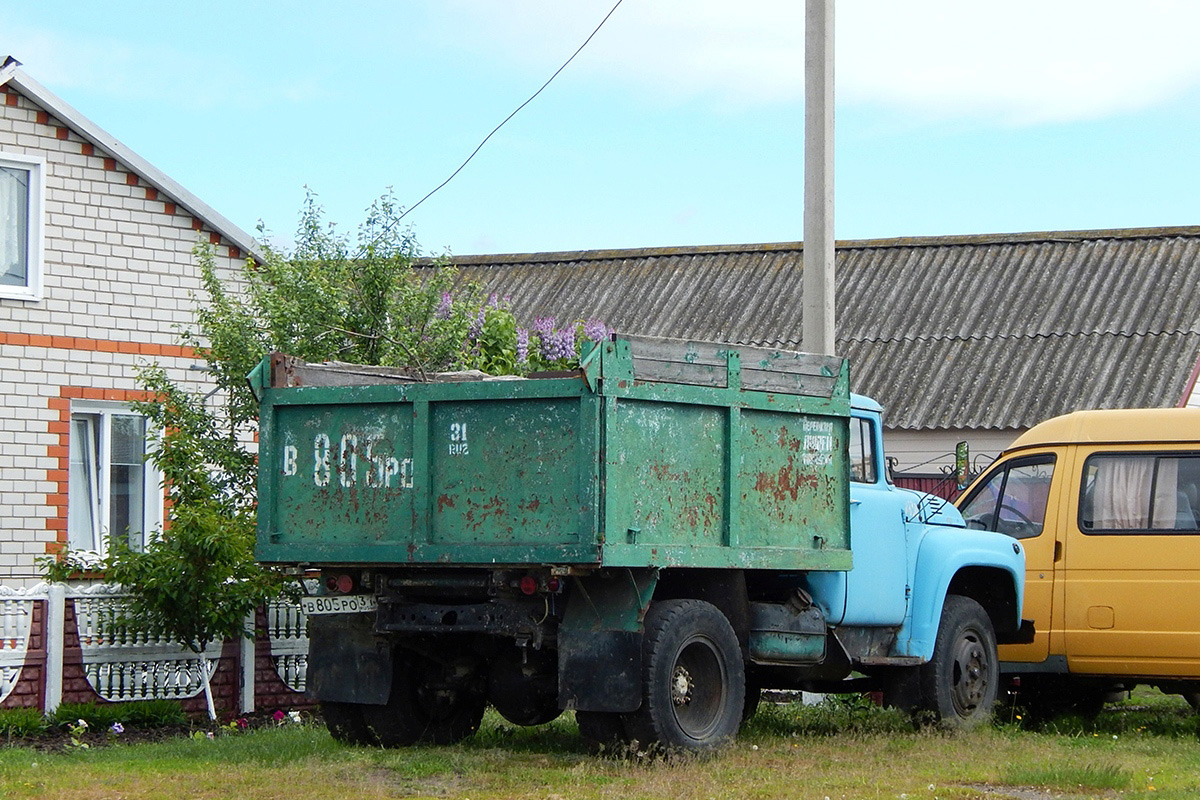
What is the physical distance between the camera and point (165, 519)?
51.0 ft

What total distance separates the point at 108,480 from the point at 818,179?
23.6ft

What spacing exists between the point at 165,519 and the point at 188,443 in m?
3.09

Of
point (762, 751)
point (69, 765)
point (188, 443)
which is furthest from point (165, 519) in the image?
point (762, 751)

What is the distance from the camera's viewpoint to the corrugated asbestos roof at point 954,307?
21859 mm

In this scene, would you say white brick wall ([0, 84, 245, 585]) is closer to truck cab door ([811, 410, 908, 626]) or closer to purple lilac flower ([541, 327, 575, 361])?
purple lilac flower ([541, 327, 575, 361])

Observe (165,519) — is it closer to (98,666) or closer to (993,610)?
(98,666)

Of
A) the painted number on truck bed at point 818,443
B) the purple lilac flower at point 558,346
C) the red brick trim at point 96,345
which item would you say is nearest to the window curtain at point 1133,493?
the painted number on truck bed at point 818,443

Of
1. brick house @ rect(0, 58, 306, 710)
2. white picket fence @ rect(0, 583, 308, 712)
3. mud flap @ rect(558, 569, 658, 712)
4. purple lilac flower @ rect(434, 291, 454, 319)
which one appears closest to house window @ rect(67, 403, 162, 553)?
brick house @ rect(0, 58, 306, 710)

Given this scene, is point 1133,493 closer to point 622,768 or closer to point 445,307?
point 622,768

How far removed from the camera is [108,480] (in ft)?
50.4

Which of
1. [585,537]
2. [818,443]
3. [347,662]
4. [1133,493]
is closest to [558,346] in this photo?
[1133,493]

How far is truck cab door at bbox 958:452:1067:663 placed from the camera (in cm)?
1209

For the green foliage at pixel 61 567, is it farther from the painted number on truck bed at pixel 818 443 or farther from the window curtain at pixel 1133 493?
the window curtain at pixel 1133 493

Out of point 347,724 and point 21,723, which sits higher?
point 347,724
